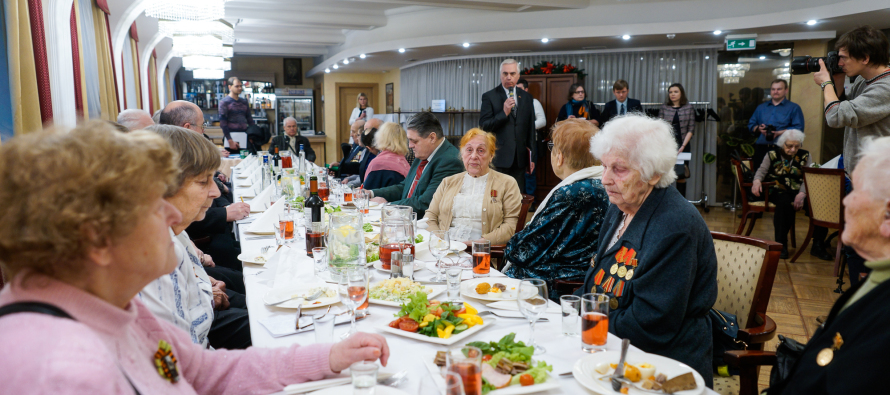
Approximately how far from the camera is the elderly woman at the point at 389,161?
531cm

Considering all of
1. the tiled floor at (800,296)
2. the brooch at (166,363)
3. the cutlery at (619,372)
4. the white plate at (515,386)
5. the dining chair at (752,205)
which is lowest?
the tiled floor at (800,296)

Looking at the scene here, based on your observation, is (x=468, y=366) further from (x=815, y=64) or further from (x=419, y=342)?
(x=815, y=64)

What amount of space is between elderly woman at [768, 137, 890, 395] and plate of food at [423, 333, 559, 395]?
1.80ft

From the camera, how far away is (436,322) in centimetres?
157

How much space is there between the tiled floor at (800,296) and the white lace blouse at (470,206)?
69.3 inches

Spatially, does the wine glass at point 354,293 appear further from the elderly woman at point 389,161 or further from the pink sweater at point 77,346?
the elderly woman at point 389,161

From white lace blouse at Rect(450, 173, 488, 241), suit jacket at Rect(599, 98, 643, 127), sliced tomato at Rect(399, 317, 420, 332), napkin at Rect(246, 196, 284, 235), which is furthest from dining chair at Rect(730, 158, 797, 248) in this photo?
sliced tomato at Rect(399, 317, 420, 332)

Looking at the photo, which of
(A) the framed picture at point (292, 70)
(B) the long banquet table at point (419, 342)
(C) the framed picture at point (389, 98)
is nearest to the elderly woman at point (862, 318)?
(B) the long banquet table at point (419, 342)

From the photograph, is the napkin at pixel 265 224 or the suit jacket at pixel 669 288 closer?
the suit jacket at pixel 669 288

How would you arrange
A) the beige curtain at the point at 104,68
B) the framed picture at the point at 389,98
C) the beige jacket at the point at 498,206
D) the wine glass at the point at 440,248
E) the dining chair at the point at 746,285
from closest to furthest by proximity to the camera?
1. the dining chair at the point at 746,285
2. the wine glass at the point at 440,248
3. the beige jacket at the point at 498,206
4. the beige curtain at the point at 104,68
5. the framed picture at the point at 389,98

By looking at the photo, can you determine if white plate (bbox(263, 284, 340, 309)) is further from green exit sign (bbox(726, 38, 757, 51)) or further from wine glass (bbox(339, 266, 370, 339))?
green exit sign (bbox(726, 38, 757, 51))

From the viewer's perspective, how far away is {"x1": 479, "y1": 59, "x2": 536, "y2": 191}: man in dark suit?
6980mm

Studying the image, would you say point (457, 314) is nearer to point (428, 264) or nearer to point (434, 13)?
point (428, 264)

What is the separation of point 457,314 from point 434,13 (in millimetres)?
9359
